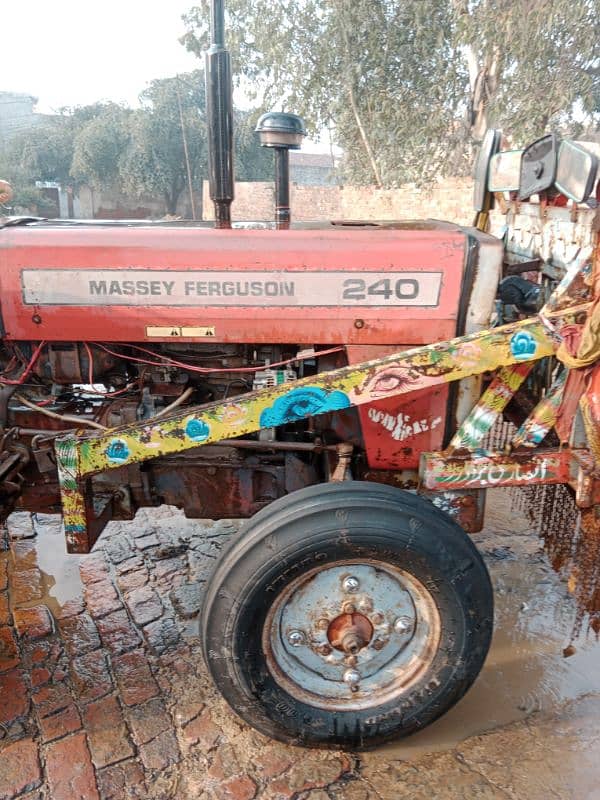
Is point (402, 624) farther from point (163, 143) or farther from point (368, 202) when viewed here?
point (163, 143)

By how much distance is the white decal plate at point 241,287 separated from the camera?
2363 millimetres

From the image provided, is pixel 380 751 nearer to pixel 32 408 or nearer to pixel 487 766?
pixel 487 766

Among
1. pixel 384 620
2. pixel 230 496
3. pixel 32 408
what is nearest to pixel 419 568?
pixel 384 620

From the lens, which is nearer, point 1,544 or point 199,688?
point 199,688

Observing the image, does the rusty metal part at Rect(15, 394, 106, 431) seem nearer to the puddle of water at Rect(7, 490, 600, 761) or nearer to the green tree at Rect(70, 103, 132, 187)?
the puddle of water at Rect(7, 490, 600, 761)

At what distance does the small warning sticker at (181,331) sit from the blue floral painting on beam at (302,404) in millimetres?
404

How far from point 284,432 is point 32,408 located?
1008 millimetres

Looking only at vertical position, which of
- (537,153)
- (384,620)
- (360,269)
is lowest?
(384,620)

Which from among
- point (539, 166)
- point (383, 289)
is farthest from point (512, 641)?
point (539, 166)

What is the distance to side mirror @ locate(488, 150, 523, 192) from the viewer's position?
132 inches

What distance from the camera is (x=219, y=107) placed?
8.54 feet

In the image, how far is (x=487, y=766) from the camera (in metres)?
2.28

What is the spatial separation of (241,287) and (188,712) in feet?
5.18

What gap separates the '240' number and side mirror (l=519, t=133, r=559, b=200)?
93 centimetres
